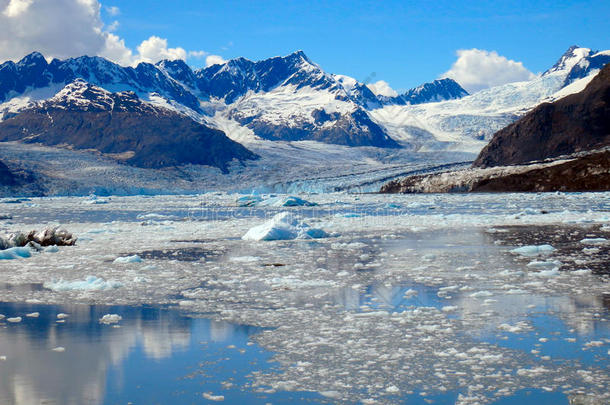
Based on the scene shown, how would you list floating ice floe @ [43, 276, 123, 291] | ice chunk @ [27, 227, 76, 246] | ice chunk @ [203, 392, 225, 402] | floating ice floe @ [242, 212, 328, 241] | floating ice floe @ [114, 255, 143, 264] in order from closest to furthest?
ice chunk @ [203, 392, 225, 402]
floating ice floe @ [43, 276, 123, 291]
floating ice floe @ [114, 255, 143, 264]
ice chunk @ [27, 227, 76, 246]
floating ice floe @ [242, 212, 328, 241]

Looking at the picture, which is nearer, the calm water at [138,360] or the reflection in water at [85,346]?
the calm water at [138,360]

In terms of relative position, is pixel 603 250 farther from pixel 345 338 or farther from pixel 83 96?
pixel 83 96

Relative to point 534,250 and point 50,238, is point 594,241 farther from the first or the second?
point 50,238

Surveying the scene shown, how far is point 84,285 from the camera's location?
9.96 meters

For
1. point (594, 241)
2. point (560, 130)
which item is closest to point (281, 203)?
point (594, 241)

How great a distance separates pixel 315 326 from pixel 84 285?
474 cm

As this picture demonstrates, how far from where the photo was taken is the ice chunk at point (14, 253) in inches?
562

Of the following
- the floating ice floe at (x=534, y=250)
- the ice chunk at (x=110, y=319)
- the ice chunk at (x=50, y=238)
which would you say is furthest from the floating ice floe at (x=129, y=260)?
the floating ice floe at (x=534, y=250)

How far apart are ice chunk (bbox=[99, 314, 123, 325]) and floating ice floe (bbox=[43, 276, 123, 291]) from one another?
227 cm

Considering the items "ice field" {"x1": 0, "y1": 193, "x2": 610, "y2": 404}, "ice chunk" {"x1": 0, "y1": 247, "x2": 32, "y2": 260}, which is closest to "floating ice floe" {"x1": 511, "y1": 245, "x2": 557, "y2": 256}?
"ice field" {"x1": 0, "y1": 193, "x2": 610, "y2": 404}

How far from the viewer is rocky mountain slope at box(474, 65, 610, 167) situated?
92.6m

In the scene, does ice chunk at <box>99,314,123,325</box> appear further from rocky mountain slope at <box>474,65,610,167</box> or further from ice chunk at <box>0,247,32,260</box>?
rocky mountain slope at <box>474,65,610,167</box>

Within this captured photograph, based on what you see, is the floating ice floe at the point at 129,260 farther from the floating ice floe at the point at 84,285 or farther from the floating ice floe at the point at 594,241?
the floating ice floe at the point at 594,241

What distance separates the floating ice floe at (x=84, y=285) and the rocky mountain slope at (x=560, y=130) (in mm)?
90265
